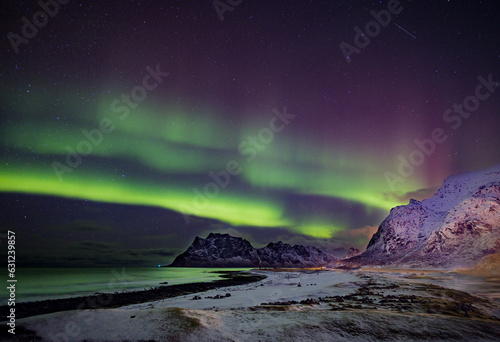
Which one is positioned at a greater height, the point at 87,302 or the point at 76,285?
the point at 87,302

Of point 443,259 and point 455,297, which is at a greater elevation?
point 455,297

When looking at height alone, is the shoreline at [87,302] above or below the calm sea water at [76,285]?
above

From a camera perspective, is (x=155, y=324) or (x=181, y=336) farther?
(x=155, y=324)

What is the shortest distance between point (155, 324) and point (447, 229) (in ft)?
724

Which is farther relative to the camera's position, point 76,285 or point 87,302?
point 76,285

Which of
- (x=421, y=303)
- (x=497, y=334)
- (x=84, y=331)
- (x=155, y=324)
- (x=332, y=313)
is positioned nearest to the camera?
Answer: (x=84, y=331)

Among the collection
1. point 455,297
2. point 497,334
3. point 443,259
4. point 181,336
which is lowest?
point 443,259

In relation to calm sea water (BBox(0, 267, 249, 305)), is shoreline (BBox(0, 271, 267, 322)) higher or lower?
higher

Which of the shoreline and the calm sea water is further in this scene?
the calm sea water

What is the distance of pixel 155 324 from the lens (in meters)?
9.80

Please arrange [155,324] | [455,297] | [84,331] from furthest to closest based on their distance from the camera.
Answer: [455,297] < [155,324] < [84,331]

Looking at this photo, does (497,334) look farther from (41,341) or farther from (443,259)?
(443,259)

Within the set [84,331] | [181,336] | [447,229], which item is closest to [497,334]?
[181,336]

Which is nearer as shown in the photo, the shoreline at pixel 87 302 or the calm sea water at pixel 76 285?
the shoreline at pixel 87 302
